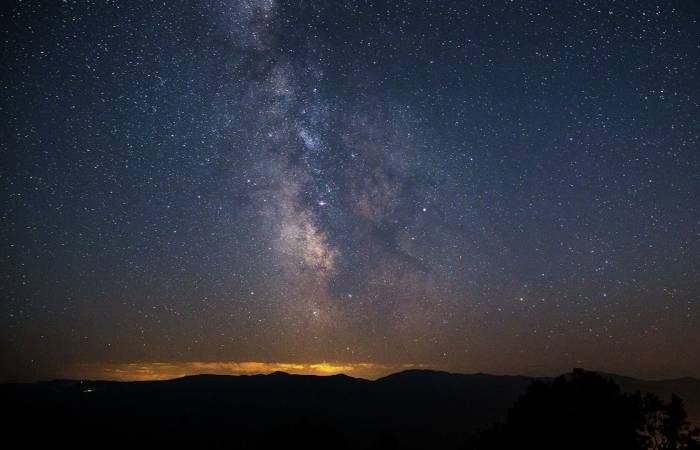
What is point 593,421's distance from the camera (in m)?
19.8

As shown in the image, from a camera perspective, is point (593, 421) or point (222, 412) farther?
point (222, 412)

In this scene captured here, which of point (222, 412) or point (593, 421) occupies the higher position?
point (593, 421)

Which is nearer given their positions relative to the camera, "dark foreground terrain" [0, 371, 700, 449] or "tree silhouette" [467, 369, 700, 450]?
"tree silhouette" [467, 369, 700, 450]

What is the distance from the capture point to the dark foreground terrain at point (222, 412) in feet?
341

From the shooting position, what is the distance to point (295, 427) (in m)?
35.2

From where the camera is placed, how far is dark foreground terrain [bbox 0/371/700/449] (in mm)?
103938

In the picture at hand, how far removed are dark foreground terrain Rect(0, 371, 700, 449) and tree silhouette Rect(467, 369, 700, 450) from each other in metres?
55.2

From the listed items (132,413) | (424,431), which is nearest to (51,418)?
(132,413)

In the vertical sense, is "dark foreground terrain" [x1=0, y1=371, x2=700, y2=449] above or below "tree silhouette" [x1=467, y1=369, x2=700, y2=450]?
below

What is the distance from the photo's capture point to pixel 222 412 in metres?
150

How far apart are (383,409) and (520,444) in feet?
550

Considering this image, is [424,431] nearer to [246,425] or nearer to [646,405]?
[246,425]

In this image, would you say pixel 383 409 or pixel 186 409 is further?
pixel 383 409

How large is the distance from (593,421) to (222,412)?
155181 millimetres
